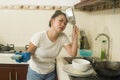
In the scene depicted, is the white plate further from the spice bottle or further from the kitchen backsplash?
the kitchen backsplash

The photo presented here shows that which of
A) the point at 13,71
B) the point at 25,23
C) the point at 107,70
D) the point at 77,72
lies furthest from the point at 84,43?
the point at 107,70

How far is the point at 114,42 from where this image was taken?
1.87 metres

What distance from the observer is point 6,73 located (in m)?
2.34

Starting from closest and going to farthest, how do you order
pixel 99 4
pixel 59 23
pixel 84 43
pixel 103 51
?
1. pixel 59 23
2. pixel 103 51
3. pixel 99 4
4. pixel 84 43

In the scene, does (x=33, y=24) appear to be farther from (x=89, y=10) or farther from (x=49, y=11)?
(x=89, y=10)

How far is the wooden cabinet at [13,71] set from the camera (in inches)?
91.4

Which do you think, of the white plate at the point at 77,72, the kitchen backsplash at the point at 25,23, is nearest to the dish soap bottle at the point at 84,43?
the kitchen backsplash at the point at 25,23

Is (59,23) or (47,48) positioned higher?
(59,23)

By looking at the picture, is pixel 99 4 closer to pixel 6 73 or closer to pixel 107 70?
pixel 107 70

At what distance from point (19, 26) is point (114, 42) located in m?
1.43

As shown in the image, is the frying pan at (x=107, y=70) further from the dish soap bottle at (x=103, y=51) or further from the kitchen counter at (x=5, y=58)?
the kitchen counter at (x=5, y=58)

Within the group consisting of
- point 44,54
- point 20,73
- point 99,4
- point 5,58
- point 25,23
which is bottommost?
point 20,73

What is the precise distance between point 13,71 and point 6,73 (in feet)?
0.28

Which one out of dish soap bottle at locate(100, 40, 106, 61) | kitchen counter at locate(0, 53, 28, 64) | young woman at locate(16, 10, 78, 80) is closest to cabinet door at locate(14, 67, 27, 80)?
kitchen counter at locate(0, 53, 28, 64)
